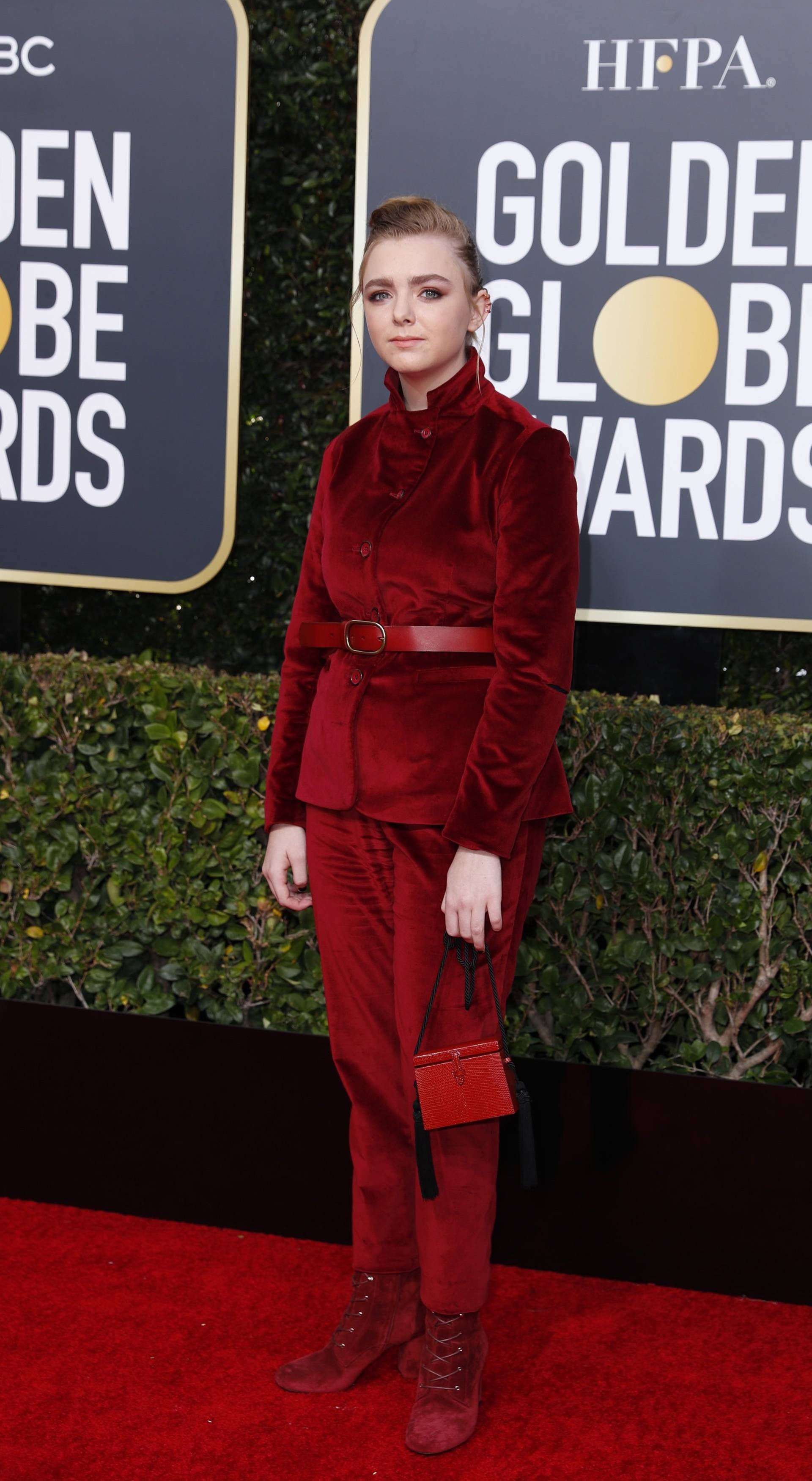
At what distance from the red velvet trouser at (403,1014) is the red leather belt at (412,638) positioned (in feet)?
0.92

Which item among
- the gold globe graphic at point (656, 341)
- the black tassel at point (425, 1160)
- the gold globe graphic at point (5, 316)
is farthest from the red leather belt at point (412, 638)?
the gold globe graphic at point (5, 316)

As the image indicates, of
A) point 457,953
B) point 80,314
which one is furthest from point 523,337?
point 457,953

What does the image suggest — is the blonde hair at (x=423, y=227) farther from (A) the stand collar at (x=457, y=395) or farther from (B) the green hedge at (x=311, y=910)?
(B) the green hedge at (x=311, y=910)

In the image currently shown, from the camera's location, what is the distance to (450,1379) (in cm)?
217

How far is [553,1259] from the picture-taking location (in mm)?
2783

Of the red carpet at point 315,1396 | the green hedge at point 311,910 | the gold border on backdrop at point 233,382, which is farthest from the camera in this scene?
the gold border on backdrop at point 233,382

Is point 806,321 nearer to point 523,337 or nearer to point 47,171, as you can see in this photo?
point 523,337

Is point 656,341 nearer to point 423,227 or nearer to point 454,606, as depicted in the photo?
point 423,227

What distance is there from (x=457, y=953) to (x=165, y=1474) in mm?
922

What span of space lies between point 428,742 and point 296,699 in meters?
0.37

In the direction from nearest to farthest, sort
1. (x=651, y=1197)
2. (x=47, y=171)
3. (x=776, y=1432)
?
(x=776, y=1432), (x=651, y=1197), (x=47, y=171)

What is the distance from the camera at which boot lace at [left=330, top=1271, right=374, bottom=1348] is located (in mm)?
2322

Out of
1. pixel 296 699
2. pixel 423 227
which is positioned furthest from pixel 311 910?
pixel 423 227

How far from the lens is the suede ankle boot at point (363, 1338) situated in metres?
2.29
